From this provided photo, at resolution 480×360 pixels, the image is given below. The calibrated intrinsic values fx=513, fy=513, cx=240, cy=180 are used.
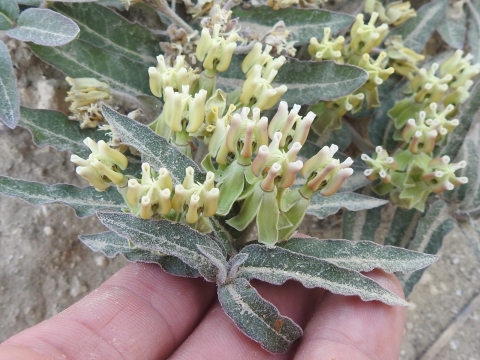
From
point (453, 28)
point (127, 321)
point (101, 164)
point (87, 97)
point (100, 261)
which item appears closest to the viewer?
point (101, 164)

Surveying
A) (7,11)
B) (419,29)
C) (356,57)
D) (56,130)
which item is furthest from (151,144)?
(419,29)

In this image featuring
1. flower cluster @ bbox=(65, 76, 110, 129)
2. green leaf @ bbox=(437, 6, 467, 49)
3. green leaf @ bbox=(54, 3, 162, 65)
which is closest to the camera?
flower cluster @ bbox=(65, 76, 110, 129)

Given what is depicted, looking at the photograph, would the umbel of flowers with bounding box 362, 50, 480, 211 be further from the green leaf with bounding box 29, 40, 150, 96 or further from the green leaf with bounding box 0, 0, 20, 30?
the green leaf with bounding box 0, 0, 20, 30

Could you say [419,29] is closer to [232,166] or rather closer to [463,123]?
[463,123]

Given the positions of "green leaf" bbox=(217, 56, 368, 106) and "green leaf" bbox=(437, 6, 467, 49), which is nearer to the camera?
"green leaf" bbox=(217, 56, 368, 106)

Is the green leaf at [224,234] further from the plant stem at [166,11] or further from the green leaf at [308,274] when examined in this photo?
the plant stem at [166,11]

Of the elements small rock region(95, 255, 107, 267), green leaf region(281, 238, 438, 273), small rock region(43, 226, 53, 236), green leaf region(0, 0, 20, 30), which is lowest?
small rock region(95, 255, 107, 267)

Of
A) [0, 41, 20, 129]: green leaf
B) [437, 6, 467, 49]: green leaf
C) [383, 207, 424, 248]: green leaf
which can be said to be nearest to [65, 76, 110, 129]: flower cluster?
[0, 41, 20, 129]: green leaf

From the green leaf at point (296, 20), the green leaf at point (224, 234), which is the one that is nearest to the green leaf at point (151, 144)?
the green leaf at point (224, 234)
